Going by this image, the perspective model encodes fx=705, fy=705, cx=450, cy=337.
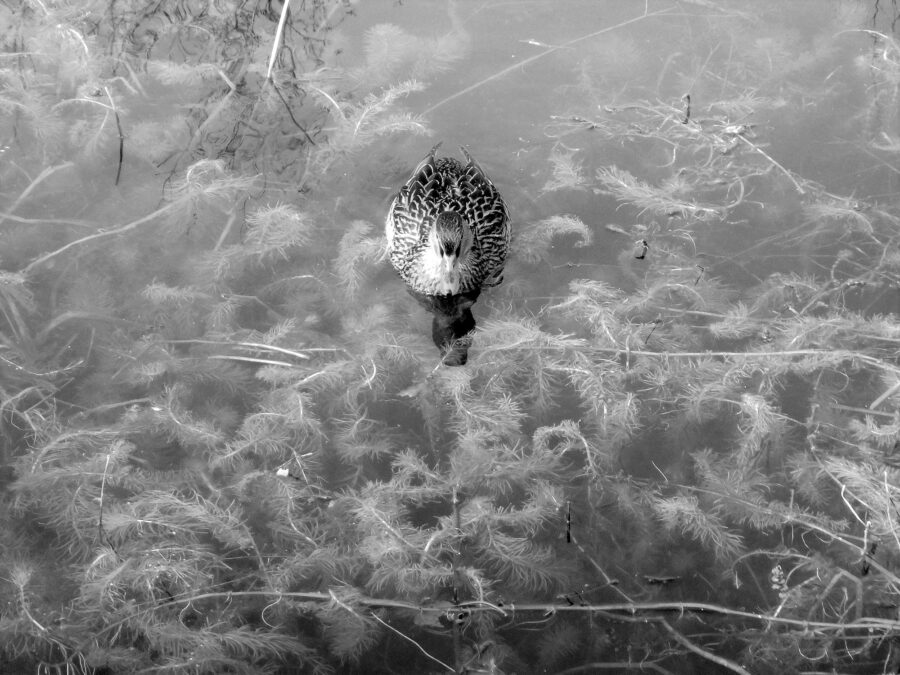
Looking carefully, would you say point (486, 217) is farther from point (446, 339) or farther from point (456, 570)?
point (456, 570)

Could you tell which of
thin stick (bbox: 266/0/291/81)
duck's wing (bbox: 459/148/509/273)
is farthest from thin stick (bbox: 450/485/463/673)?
thin stick (bbox: 266/0/291/81)

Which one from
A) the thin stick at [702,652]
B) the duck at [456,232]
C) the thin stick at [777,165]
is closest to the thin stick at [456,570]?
the thin stick at [702,652]

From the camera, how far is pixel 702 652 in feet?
12.5

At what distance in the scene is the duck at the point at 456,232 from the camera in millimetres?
5496

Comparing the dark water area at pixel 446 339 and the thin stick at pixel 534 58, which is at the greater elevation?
the thin stick at pixel 534 58

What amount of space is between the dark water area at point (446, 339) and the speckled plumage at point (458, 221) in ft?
0.61

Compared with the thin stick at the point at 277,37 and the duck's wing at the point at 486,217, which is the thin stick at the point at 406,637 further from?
the thin stick at the point at 277,37

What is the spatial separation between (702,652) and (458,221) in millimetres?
3355

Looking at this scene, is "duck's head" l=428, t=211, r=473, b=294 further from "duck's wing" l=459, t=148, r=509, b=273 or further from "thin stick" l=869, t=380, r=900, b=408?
"thin stick" l=869, t=380, r=900, b=408

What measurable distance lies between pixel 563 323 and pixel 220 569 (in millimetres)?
2946

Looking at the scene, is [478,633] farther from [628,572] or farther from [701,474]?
[701,474]

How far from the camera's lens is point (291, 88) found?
693 centimetres

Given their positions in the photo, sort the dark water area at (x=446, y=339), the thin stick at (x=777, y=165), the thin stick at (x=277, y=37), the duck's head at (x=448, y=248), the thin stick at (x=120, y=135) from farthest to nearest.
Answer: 1. the thin stick at (x=277, y=37)
2. the thin stick at (x=777, y=165)
3. the thin stick at (x=120, y=135)
4. the duck's head at (x=448, y=248)
5. the dark water area at (x=446, y=339)

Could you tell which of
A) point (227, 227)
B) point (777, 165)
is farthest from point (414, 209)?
point (777, 165)
